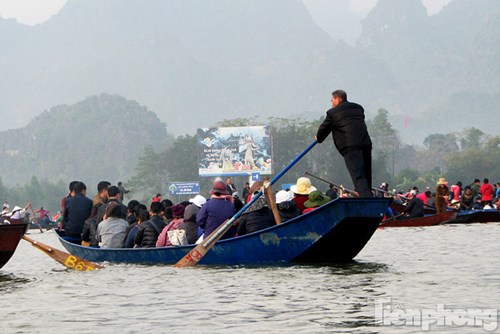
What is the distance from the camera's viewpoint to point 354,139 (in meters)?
14.5

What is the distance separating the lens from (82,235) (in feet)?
60.8

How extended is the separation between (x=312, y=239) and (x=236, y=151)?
7029 centimetres

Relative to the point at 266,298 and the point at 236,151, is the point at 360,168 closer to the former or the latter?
the point at 266,298

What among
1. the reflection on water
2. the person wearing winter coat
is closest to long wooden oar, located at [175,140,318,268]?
the person wearing winter coat

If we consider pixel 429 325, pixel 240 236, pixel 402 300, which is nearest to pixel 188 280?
pixel 240 236

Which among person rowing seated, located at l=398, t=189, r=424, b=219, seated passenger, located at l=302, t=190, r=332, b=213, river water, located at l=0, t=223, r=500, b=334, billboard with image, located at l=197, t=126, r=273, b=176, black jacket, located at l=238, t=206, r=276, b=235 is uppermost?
billboard with image, located at l=197, t=126, r=273, b=176

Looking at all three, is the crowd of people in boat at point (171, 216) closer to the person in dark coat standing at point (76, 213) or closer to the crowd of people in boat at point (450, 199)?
the person in dark coat standing at point (76, 213)

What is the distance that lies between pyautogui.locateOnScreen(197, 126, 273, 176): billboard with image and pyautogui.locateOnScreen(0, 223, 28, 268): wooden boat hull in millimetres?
67731

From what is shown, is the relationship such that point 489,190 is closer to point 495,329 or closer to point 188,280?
point 188,280

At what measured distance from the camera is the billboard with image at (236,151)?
83562 mm

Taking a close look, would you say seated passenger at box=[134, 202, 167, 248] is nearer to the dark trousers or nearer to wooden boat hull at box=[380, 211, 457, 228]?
the dark trousers

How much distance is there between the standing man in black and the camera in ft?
47.7

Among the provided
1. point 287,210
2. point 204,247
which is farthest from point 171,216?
point 287,210

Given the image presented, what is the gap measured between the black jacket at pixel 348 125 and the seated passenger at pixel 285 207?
1.15 meters
